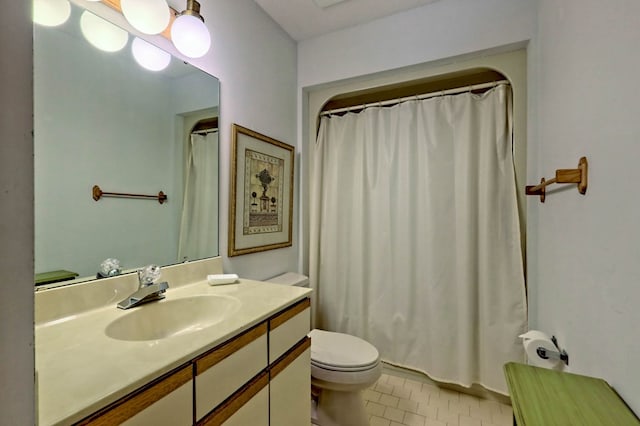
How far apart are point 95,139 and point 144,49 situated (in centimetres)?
46

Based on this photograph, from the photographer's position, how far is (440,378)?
1844 millimetres

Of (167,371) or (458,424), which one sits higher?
(167,371)

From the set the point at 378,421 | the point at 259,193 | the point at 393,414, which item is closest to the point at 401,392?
the point at 393,414

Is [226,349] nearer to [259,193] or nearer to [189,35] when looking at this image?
[259,193]

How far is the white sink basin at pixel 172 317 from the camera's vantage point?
37.9 inches

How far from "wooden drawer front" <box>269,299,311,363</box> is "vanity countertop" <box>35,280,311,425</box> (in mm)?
58

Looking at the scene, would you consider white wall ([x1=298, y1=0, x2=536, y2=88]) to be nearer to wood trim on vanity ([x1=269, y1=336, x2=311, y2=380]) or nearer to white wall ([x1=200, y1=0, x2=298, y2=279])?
white wall ([x1=200, y1=0, x2=298, y2=279])

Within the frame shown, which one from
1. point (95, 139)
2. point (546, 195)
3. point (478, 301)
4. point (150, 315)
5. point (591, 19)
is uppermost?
point (591, 19)

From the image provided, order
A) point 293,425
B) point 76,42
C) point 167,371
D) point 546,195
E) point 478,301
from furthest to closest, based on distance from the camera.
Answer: point 478,301 → point 546,195 → point 293,425 → point 76,42 → point 167,371

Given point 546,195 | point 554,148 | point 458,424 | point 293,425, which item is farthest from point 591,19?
point 458,424

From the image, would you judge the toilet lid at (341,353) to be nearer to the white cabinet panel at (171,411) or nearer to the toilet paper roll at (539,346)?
the toilet paper roll at (539,346)

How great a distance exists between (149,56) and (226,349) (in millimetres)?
1235

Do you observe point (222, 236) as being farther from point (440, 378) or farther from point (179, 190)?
point (440, 378)

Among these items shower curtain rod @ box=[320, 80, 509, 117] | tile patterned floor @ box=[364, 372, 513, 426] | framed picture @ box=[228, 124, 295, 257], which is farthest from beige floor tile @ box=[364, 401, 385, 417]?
shower curtain rod @ box=[320, 80, 509, 117]
